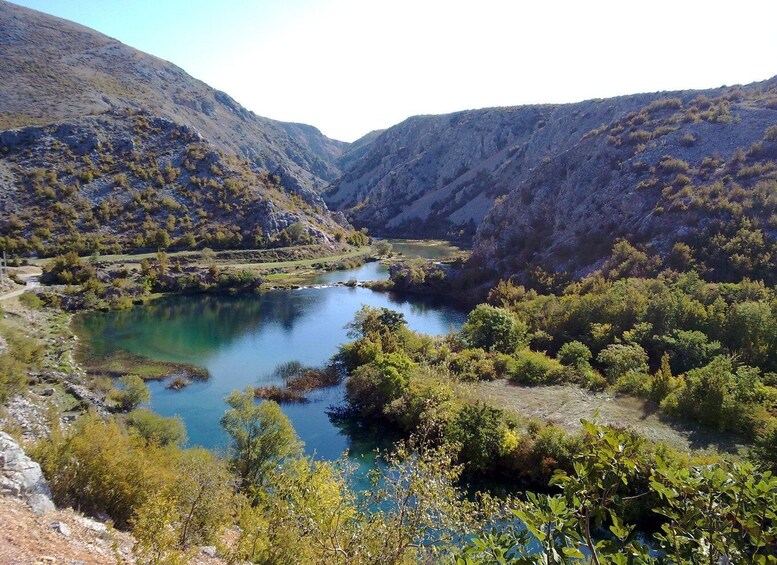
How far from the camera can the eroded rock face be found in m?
11.7

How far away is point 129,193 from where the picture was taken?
84.8 metres

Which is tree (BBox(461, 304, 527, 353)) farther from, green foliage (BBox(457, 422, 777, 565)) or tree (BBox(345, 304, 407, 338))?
green foliage (BBox(457, 422, 777, 565))

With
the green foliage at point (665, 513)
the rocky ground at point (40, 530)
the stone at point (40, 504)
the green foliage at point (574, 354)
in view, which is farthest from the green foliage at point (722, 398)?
the stone at point (40, 504)

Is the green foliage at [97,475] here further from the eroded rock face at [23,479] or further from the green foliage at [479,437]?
the green foliage at [479,437]

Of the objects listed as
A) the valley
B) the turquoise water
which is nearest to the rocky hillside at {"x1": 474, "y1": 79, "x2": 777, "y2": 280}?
the valley

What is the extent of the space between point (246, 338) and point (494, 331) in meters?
25.1

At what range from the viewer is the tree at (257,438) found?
72.9 ft

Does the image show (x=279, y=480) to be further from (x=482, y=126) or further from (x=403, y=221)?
(x=482, y=126)

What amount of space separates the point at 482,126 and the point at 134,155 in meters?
109

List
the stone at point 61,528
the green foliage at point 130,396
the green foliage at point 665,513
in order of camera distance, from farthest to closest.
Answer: the green foliage at point 130,396, the stone at point 61,528, the green foliage at point 665,513

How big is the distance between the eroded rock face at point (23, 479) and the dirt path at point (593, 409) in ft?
Answer: 71.4

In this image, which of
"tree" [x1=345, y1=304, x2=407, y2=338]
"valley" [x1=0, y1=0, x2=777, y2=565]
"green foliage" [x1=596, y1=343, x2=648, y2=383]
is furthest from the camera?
"tree" [x1=345, y1=304, x2=407, y2=338]

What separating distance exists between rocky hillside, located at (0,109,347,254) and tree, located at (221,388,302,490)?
63685 millimetres

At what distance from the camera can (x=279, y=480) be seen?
38.1ft
